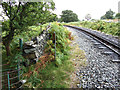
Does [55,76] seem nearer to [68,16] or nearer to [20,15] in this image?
[20,15]

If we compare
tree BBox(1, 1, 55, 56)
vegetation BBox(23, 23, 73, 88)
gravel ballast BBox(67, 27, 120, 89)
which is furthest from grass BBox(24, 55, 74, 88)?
tree BBox(1, 1, 55, 56)

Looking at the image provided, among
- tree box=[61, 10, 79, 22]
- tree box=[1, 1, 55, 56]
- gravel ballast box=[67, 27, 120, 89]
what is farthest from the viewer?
tree box=[61, 10, 79, 22]

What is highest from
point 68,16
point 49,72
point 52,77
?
point 68,16

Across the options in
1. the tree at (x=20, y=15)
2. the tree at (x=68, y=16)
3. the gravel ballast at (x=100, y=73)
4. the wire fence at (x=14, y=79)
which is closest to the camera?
the wire fence at (x=14, y=79)

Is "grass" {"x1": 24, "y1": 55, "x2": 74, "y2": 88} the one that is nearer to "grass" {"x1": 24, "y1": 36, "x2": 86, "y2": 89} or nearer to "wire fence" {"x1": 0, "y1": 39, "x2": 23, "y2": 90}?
"grass" {"x1": 24, "y1": 36, "x2": 86, "y2": 89}

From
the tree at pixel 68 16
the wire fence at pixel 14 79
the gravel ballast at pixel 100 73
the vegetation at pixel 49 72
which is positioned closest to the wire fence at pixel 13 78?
the wire fence at pixel 14 79

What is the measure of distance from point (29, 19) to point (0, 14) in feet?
4.08

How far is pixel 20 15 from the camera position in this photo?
15.4ft

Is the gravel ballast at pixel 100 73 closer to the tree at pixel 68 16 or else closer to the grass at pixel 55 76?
the grass at pixel 55 76

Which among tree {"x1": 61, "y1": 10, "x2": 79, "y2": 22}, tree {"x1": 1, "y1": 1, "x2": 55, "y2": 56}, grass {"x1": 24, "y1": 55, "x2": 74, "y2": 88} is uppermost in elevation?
tree {"x1": 61, "y1": 10, "x2": 79, "y2": 22}

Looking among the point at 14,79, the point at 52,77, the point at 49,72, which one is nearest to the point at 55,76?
the point at 52,77

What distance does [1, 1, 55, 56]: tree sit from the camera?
439 centimetres

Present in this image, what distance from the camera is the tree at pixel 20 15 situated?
439 centimetres

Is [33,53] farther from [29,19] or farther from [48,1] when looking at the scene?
[48,1]
